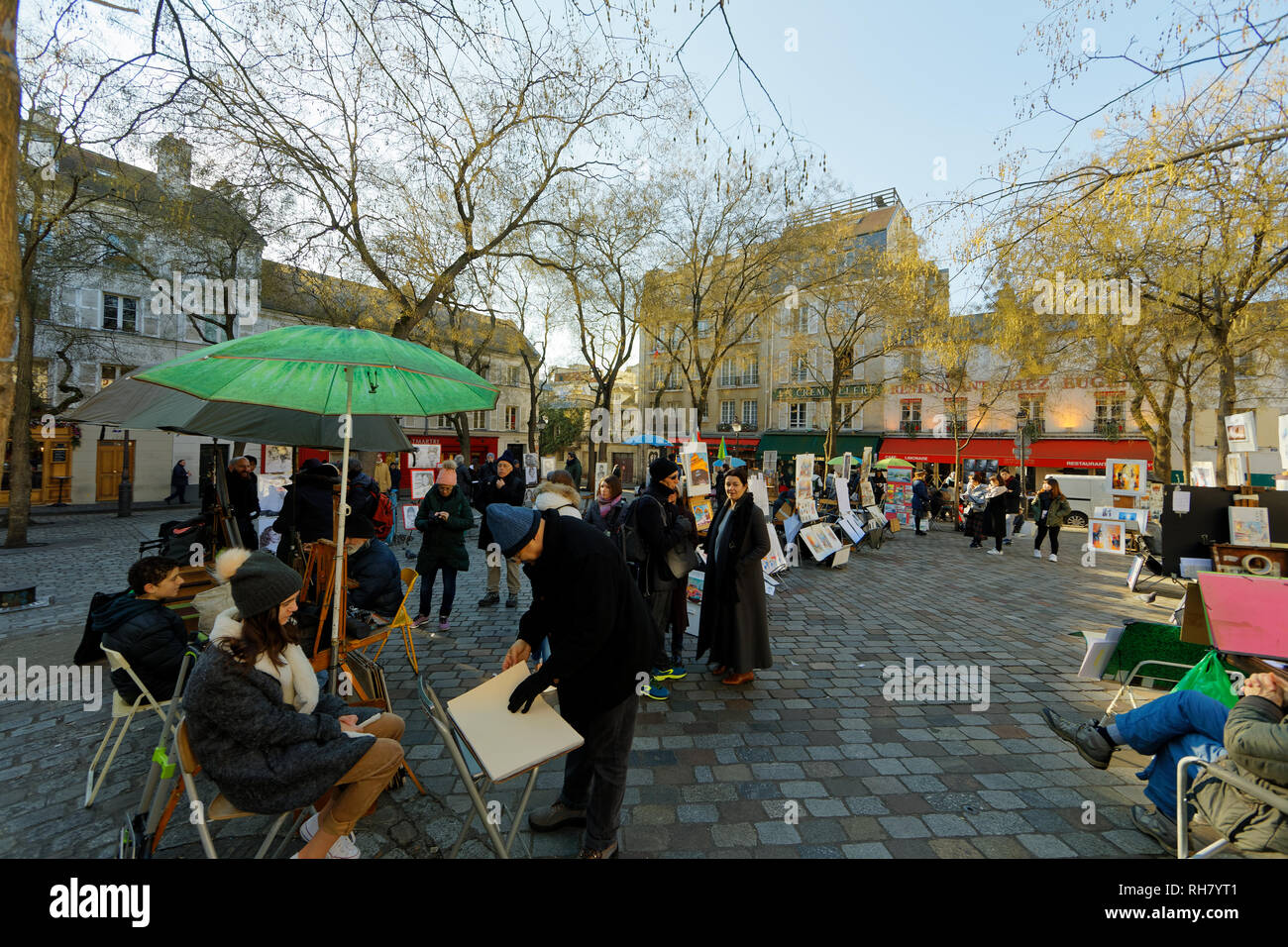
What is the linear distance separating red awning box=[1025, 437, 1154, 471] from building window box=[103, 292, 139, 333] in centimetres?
4281

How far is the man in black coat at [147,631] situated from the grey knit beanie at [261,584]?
1458mm

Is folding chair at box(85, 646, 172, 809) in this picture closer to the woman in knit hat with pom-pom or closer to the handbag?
the woman in knit hat with pom-pom

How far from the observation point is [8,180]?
2605 mm

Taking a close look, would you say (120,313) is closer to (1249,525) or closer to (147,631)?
(147,631)

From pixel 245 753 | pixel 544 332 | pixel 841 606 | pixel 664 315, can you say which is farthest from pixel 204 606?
pixel 544 332

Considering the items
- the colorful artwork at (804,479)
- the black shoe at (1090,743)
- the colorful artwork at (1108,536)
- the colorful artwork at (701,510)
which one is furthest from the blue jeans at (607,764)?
the colorful artwork at (1108,536)

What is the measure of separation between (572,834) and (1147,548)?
11595mm

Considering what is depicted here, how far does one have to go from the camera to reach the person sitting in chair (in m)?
4.40

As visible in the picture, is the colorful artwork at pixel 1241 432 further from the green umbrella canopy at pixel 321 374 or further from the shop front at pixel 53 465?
the shop front at pixel 53 465

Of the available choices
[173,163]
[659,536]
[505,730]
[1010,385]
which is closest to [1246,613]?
[659,536]

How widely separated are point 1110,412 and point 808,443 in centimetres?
1571

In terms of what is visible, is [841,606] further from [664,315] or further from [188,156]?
[664,315]

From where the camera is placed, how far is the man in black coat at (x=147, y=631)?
3037 millimetres

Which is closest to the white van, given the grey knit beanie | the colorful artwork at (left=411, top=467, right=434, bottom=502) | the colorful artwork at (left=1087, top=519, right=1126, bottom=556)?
the colorful artwork at (left=1087, top=519, right=1126, bottom=556)
